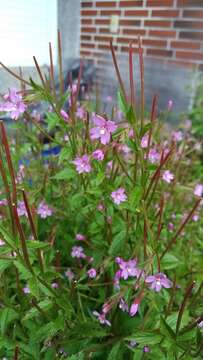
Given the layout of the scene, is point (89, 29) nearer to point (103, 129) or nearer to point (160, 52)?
point (160, 52)

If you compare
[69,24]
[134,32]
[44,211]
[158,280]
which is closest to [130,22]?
[134,32]

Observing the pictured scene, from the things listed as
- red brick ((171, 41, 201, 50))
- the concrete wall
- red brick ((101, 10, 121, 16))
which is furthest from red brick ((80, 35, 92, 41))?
the concrete wall

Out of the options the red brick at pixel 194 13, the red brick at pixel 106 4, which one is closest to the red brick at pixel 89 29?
the red brick at pixel 106 4

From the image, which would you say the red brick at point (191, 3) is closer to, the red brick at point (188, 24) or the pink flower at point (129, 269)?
the red brick at point (188, 24)

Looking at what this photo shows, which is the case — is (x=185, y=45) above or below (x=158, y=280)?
above

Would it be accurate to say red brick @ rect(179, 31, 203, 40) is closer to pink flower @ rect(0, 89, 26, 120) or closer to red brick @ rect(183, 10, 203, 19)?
red brick @ rect(183, 10, 203, 19)

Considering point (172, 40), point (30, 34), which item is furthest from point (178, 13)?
point (30, 34)

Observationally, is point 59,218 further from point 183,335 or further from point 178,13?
point 178,13
